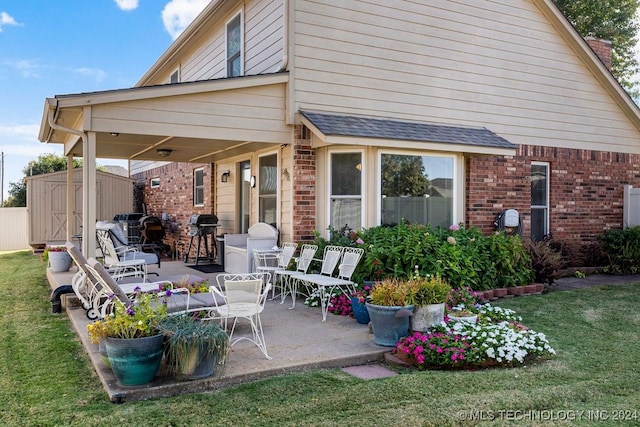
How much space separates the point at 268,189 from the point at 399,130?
253cm

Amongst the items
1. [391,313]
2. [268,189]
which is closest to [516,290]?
[391,313]

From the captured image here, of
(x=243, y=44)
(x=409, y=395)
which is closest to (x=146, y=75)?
(x=243, y=44)

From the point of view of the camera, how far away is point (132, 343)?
391 cm

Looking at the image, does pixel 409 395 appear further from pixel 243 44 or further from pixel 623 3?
pixel 623 3

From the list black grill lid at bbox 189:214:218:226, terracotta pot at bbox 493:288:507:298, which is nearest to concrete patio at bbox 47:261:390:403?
terracotta pot at bbox 493:288:507:298

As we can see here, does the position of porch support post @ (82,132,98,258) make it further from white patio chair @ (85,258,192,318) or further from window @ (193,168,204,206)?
window @ (193,168,204,206)

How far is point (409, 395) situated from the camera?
154 inches

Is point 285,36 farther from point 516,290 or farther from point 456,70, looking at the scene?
point 516,290

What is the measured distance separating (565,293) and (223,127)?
19.6 ft

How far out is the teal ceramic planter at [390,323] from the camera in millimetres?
5156

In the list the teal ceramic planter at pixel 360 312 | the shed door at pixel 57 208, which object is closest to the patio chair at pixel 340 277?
the teal ceramic planter at pixel 360 312

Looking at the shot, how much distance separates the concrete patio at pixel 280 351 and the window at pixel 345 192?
5.76 feet

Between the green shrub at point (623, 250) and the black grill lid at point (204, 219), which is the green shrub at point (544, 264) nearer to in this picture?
the green shrub at point (623, 250)

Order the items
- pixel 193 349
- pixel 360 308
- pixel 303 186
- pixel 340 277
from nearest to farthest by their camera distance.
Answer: pixel 193 349, pixel 360 308, pixel 340 277, pixel 303 186
